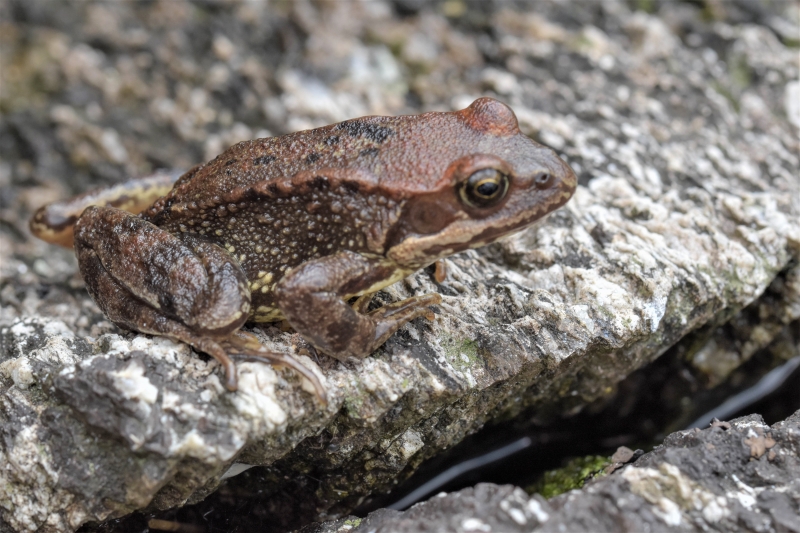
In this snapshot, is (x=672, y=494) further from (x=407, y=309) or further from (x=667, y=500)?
(x=407, y=309)

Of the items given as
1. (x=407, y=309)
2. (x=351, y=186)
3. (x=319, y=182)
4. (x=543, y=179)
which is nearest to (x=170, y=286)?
(x=319, y=182)

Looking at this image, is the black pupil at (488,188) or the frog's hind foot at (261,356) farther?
the black pupil at (488,188)

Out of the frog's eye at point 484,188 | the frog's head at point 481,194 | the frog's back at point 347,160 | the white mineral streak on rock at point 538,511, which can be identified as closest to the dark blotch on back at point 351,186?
the frog's back at point 347,160

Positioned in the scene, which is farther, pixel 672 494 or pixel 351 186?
pixel 351 186

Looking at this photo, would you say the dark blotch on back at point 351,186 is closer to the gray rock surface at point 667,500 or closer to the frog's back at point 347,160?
the frog's back at point 347,160

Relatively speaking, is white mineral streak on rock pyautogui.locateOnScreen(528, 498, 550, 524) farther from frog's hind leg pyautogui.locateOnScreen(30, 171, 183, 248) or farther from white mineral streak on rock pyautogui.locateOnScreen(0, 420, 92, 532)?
frog's hind leg pyautogui.locateOnScreen(30, 171, 183, 248)
